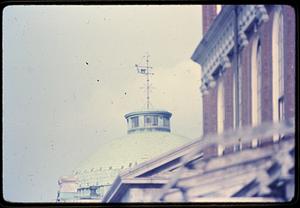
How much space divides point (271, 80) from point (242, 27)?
233mm

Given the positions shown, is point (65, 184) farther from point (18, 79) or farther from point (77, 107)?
point (18, 79)

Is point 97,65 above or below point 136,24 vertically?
below

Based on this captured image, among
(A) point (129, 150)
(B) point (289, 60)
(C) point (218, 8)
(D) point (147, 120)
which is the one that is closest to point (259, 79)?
(B) point (289, 60)

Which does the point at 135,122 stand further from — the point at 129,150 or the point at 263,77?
the point at 263,77

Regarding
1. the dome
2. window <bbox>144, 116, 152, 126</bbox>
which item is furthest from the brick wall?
window <bbox>144, 116, 152, 126</bbox>

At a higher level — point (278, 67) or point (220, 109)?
point (278, 67)

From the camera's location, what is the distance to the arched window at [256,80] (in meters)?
2.32

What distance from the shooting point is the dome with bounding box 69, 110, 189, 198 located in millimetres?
2354

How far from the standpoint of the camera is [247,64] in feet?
7.70

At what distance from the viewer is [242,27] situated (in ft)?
7.64

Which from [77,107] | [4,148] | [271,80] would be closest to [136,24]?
[77,107]

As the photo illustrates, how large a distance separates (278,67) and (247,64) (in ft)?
0.39

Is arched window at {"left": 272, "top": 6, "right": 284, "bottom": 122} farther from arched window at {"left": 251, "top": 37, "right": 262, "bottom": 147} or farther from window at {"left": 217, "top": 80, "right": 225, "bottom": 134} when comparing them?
window at {"left": 217, "top": 80, "right": 225, "bottom": 134}

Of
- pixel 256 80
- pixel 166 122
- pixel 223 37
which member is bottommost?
pixel 166 122
